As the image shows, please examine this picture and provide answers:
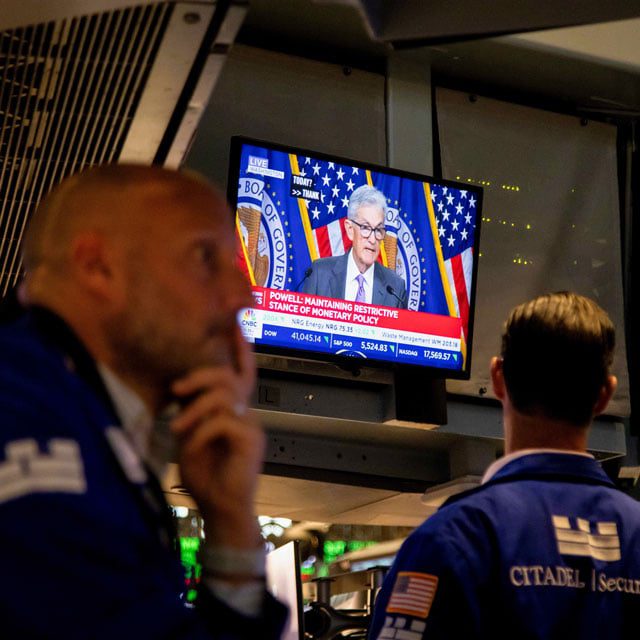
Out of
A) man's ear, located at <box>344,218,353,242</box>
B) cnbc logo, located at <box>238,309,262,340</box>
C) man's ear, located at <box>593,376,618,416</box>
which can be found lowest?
man's ear, located at <box>593,376,618,416</box>

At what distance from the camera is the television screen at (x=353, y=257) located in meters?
4.17

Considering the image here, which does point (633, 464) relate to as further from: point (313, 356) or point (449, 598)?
point (449, 598)

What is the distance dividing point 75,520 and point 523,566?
94 centimetres

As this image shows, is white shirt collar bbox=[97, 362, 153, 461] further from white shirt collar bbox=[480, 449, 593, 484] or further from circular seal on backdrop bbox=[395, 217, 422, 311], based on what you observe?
circular seal on backdrop bbox=[395, 217, 422, 311]

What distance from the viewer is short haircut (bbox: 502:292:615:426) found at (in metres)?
1.74

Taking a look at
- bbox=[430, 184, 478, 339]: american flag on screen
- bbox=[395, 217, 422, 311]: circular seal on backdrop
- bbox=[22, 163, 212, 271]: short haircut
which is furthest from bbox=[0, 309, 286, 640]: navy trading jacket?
bbox=[430, 184, 478, 339]: american flag on screen

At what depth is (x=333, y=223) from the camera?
4.30 m

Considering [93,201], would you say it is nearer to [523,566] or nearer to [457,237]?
[523,566]

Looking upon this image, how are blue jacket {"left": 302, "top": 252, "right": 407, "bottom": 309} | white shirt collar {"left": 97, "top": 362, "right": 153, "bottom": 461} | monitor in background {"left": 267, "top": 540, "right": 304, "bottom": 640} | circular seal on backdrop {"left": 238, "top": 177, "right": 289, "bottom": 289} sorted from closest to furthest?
white shirt collar {"left": 97, "top": 362, "right": 153, "bottom": 461} < monitor in background {"left": 267, "top": 540, "right": 304, "bottom": 640} < circular seal on backdrop {"left": 238, "top": 177, "right": 289, "bottom": 289} < blue jacket {"left": 302, "top": 252, "right": 407, "bottom": 309}

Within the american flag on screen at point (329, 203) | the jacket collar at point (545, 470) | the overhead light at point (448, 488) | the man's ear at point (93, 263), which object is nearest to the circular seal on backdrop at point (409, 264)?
the american flag on screen at point (329, 203)

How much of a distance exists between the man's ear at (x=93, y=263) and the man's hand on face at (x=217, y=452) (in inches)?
4.5

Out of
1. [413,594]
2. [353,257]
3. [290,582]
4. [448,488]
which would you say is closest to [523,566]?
[413,594]

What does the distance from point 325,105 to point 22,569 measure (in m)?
4.33

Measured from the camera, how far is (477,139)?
5289mm
